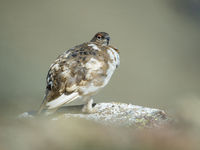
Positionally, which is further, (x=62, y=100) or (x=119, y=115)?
(x=119, y=115)

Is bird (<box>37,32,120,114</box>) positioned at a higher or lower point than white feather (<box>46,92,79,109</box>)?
higher

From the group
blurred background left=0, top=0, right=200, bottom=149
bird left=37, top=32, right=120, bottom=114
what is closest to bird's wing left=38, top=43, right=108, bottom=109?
bird left=37, top=32, right=120, bottom=114

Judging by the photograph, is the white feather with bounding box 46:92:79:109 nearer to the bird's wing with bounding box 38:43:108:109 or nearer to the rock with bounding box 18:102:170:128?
the bird's wing with bounding box 38:43:108:109

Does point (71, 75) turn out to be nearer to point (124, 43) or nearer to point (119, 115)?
point (119, 115)

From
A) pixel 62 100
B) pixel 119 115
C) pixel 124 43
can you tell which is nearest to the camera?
pixel 62 100

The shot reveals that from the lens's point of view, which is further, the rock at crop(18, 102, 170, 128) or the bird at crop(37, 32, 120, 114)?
the rock at crop(18, 102, 170, 128)

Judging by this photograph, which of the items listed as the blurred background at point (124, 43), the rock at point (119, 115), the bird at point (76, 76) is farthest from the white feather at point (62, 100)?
the blurred background at point (124, 43)

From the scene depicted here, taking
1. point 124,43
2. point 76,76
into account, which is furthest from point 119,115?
point 124,43
